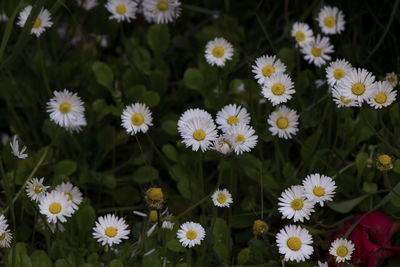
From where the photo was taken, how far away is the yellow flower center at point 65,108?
1.47m

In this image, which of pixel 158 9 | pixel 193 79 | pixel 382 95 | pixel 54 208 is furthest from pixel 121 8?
pixel 382 95

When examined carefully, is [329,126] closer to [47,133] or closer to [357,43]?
[357,43]

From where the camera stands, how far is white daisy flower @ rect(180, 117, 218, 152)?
126 centimetres

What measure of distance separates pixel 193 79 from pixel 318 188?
1.89 ft

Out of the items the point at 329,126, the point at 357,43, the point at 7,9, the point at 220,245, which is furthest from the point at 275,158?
the point at 7,9

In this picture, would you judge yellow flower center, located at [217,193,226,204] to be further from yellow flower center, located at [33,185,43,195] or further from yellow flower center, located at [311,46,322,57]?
yellow flower center, located at [311,46,322,57]

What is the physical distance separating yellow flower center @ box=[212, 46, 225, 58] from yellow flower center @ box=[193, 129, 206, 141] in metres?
0.34

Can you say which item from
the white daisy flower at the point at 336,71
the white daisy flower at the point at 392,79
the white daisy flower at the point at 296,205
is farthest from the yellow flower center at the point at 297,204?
the white daisy flower at the point at 392,79

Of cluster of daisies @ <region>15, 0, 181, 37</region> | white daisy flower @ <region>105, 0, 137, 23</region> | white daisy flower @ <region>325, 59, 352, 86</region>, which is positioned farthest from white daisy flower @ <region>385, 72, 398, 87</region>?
white daisy flower @ <region>105, 0, 137, 23</region>

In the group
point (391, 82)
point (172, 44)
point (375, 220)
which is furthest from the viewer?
point (172, 44)

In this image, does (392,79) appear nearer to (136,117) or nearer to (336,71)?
(336,71)

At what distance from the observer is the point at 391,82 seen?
1.45 meters

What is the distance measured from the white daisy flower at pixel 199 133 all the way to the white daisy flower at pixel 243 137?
1.8 inches

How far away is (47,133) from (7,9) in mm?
419
